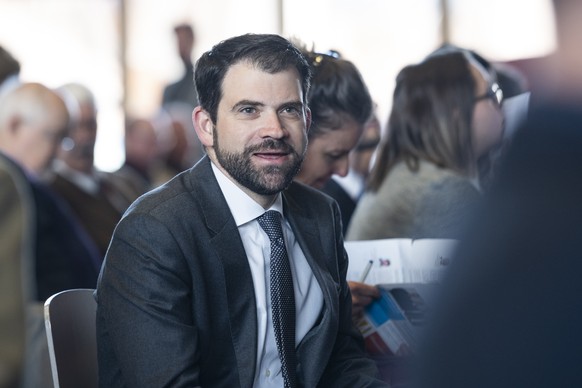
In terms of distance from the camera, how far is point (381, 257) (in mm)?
2867

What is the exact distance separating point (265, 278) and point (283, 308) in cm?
9

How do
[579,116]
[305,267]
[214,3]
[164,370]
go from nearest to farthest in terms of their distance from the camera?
[579,116]
[164,370]
[305,267]
[214,3]

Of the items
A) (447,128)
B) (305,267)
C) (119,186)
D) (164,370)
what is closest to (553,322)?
(164,370)

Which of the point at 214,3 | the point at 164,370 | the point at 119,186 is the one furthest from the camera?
the point at 214,3

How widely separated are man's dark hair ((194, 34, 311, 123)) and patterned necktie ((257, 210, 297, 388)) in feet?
1.25

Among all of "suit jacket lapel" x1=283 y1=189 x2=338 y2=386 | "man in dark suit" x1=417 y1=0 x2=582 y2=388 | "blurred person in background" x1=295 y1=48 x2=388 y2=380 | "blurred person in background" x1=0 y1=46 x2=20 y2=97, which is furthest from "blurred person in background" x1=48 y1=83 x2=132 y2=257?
"man in dark suit" x1=417 y1=0 x2=582 y2=388

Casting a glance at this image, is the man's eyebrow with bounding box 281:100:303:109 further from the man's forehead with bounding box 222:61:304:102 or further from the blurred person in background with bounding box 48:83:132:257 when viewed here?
the blurred person in background with bounding box 48:83:132:257

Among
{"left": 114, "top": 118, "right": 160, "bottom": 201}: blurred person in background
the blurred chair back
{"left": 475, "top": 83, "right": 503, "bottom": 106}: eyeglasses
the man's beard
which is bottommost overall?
{"left": 114, "top": 118, "right": 160, "bottom": 201}: blurred person in background

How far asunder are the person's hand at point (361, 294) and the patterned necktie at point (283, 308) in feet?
1.28

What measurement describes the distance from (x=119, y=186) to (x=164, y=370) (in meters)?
4.04

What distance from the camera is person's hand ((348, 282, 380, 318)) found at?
277cm

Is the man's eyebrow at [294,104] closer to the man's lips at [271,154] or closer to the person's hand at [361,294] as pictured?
the man's lips at [271,154]

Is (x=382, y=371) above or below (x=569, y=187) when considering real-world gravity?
below

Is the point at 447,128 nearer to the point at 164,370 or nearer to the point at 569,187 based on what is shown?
the point at 164,370
